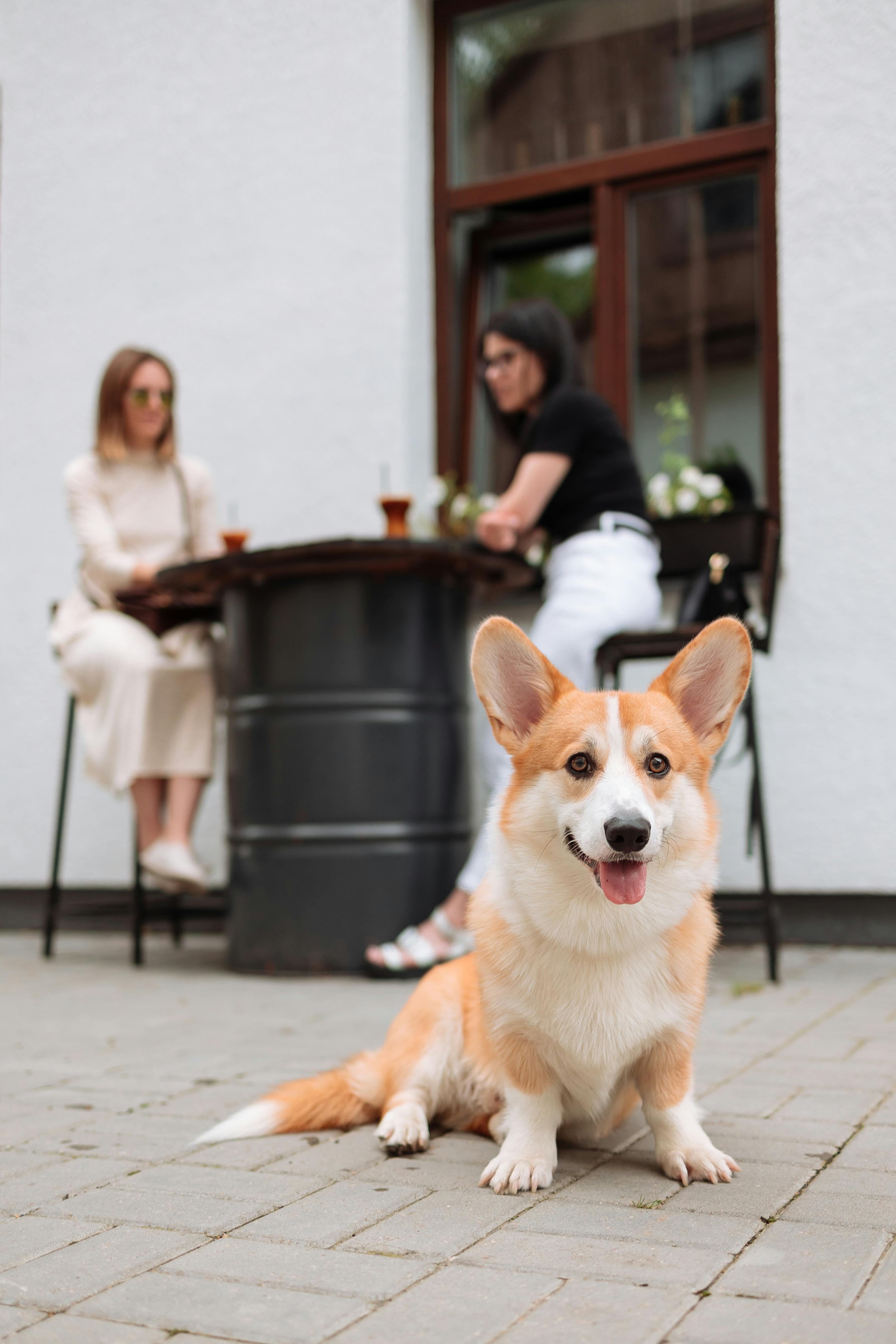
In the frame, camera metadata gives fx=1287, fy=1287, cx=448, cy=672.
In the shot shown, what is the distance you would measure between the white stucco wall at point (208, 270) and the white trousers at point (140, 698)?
115 cm

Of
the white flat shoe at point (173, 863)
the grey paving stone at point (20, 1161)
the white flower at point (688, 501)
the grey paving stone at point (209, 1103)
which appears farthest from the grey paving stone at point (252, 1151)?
the white flower at point (688, 501)

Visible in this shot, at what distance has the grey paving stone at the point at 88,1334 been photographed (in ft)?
4.64

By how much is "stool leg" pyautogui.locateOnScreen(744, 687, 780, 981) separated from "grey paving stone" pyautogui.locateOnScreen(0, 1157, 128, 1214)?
7.77 feet

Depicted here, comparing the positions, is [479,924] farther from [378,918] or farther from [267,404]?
[267,404]

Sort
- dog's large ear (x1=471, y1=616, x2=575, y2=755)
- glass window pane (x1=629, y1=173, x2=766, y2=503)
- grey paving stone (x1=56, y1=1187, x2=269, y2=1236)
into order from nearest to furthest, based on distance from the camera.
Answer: grey paving stone (x1=56, y1=1187, x2=269, y2=1236) < dog's large ear (x1=471, y1=616, x2=575, y2=755) < glass window pane (x1=629, y1=173, x2=766, y2=503)

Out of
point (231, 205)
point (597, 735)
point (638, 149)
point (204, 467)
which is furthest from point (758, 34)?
point (597, 735)

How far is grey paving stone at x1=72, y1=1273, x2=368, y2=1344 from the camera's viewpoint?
56.4 inches

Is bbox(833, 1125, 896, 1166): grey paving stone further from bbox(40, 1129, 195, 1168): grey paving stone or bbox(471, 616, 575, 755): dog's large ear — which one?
bbox(471, 616, 575, 755): dog's large ear

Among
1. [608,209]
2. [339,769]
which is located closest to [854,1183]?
[339,769]

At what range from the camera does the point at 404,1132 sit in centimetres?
221

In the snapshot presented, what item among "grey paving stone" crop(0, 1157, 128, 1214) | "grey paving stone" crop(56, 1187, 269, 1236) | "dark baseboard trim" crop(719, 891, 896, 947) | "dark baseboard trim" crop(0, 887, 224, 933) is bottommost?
"dark baseboard trim" crop(0, 887, 224, 933)

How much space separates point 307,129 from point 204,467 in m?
1.75

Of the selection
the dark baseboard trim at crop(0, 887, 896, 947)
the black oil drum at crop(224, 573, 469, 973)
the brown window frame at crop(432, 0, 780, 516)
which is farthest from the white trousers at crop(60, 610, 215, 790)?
the brown window frame at crop(432, 0, 780, 516)

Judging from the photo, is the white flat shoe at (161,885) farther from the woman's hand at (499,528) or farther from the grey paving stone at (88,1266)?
the grey paving stone at (88,1266)
